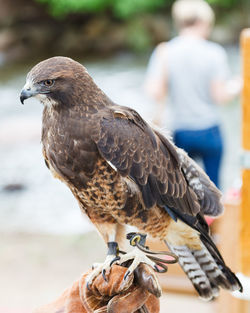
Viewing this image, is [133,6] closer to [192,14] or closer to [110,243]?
[192,14]

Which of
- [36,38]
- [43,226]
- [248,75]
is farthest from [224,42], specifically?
[248,75]

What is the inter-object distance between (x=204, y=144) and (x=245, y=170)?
1.45 metres

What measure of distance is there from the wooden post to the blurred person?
1277 mm

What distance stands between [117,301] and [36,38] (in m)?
15.5

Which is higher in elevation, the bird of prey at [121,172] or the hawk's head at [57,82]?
the hawk's head at [57,82]

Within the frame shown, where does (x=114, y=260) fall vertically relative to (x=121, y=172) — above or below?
below

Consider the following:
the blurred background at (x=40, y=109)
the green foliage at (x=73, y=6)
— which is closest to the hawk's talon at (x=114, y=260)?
the blurred background at (x=40, y=109)

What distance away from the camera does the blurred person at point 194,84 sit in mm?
4348

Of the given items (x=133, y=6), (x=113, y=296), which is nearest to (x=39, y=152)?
(x=113, y=296)

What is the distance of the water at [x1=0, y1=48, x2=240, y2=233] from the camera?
23.6 ft

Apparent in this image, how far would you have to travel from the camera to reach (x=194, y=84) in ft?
14.6

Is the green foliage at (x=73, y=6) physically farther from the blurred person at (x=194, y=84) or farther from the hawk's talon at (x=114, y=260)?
the hawk's talon at (x=114, y=260)

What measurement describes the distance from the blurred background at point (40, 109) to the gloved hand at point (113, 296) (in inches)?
77.5

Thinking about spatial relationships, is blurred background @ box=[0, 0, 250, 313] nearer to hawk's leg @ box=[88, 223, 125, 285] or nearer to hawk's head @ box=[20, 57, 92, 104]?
hawk's leg @ box=[88, 223, 125, 285]
